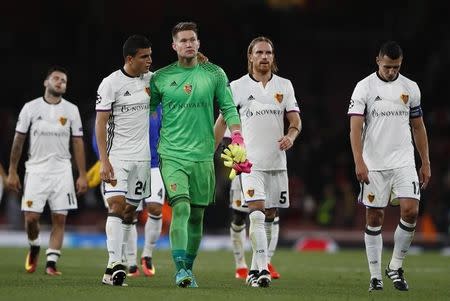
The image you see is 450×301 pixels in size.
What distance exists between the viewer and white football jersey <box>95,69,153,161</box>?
12.0 metres

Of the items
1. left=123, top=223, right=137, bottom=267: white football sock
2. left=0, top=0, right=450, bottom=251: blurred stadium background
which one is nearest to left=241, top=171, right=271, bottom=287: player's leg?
left=123, top=223, right=137, bottom=267: white football sock

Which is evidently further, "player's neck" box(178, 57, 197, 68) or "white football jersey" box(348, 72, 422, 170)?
"white football jersey" box(348, 72, 422, 170)

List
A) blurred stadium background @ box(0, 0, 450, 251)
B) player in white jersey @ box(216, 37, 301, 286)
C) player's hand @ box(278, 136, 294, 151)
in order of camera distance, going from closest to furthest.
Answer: player's hand @ box(278, 136, 294, 151) < player in white jersey @ box(216, 37, 301, 286) < blurred stadium background @ box(0, 0, 450, 251)

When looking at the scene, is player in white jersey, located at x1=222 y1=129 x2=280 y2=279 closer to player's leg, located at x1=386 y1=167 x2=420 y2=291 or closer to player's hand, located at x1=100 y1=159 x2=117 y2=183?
player's leg, located at x1=386 y1=167 x2=420 y2=291

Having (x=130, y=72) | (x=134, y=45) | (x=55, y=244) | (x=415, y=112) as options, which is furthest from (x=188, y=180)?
(x=55, y=244)

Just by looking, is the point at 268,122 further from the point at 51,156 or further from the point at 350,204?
the point at 350,204

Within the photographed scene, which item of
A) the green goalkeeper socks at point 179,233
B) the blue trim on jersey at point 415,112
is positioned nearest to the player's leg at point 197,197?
the green goalkeeper socks at point 179,233

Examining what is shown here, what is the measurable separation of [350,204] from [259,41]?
1380 cm

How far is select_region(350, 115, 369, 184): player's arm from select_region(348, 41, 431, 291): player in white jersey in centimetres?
1

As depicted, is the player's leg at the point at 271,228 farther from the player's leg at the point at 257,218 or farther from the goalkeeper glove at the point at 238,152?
the goalkeeper glove at the point at 238,152

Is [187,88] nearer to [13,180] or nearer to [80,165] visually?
[80,165]

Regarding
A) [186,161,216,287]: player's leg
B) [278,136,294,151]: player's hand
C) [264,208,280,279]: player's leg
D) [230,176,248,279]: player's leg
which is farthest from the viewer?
[230,176,248,279]: player's leg

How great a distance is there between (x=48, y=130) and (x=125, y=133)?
2.84 meters

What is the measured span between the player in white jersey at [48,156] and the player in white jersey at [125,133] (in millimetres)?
2605
